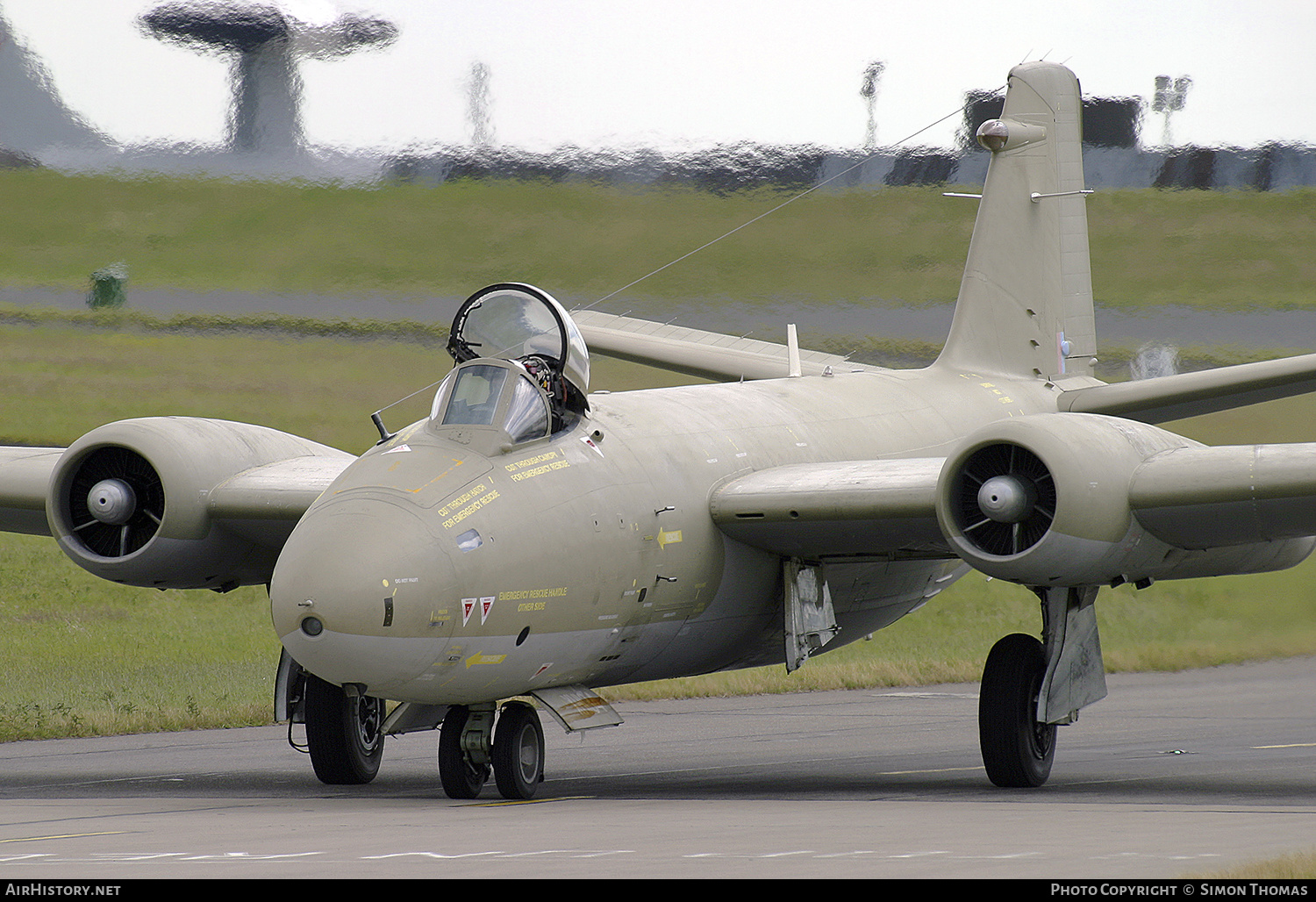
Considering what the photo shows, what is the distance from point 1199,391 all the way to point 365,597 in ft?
27.4

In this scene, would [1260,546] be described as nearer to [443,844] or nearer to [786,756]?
[786,756]

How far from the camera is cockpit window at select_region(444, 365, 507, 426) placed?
11.0 metres

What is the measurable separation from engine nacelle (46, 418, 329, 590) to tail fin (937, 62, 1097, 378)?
305 inches

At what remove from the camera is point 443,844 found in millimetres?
8352

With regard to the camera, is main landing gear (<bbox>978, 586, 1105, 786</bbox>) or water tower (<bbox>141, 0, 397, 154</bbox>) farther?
water tower (<bbox>141, 0, 397, 154</bbox>)

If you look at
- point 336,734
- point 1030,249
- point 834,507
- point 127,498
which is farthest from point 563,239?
point 834,507

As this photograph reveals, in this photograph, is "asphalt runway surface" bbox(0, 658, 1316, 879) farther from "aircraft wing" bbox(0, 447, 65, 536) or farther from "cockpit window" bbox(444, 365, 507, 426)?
"cockpit window" bbox(444, 365, 507, 426)

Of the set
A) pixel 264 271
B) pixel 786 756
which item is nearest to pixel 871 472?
pixel 786 756

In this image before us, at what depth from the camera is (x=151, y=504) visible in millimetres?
13500

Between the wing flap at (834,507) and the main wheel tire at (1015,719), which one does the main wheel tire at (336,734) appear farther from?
the main wheel tire at (1015,719)

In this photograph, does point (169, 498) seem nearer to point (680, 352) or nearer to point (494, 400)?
point (494, 400)

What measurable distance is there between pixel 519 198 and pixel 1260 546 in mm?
18741

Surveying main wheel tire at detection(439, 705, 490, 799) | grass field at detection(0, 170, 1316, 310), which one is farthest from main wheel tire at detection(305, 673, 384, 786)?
grass field at detection(0, 170, 1316, 310)
